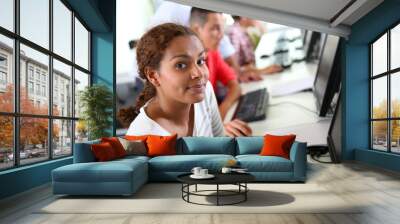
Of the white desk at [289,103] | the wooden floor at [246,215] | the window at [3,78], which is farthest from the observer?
the white desk at [289,103]

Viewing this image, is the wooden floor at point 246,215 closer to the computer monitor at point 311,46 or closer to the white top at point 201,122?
the white top at point 201,122

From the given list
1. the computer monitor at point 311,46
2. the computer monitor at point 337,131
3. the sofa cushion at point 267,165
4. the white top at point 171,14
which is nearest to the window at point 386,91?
the computer monitor at point 337,131

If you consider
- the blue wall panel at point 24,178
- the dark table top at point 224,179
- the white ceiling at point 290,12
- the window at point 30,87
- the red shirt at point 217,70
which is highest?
the white ceiling at point 290,12

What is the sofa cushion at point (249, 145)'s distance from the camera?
6.89 metres

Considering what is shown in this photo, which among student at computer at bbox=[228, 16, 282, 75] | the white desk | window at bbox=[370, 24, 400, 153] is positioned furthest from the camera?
the white desk

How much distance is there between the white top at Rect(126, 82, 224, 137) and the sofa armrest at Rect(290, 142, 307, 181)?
3.35 meters

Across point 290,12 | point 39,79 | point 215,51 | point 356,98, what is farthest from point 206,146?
point 356,98

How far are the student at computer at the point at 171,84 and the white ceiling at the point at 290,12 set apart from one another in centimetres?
94

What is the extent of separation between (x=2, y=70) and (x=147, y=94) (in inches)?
170

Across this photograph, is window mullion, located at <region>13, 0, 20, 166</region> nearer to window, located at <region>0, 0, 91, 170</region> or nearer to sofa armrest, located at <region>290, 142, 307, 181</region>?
window, located at <region>0, 0, 91, 170</region>

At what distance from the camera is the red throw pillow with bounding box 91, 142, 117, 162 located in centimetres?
563

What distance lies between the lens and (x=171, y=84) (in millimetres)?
8820

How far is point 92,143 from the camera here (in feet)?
19.2

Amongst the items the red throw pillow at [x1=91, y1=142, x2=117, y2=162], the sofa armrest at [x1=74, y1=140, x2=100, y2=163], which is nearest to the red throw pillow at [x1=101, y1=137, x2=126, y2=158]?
the red throw pillow at [x1=91, y1=142, x2=117, y2=162]
